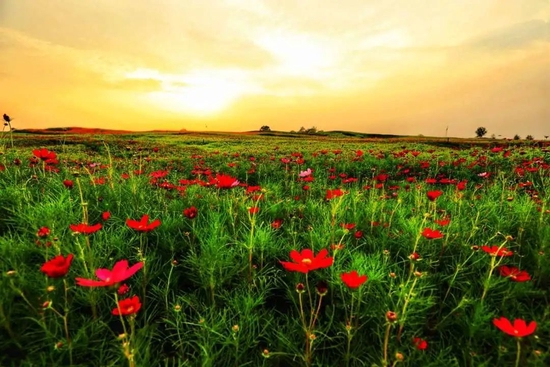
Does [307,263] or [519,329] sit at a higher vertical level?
[307,263]

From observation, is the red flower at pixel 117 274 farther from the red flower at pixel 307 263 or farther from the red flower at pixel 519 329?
the red flower at pixel 519 329

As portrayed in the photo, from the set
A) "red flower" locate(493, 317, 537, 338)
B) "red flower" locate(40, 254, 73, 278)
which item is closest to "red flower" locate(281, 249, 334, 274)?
"red flower" locate(493, 317, 537, 338)

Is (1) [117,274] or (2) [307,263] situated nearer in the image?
(1) [117,274]

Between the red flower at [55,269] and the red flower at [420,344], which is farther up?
the red flower at [55,269]

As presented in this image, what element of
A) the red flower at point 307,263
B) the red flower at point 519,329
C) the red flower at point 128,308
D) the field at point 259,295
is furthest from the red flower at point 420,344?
the red flower at point 128,308

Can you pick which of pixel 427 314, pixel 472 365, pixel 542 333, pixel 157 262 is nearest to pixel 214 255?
pixel 157 262

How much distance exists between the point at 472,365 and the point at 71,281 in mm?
1901

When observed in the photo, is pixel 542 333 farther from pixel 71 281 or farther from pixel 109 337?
pixel 71 281

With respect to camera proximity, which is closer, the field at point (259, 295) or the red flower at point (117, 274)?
the red flower at point (117, 274)

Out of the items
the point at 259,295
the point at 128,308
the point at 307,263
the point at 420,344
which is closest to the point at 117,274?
the point at 128,308

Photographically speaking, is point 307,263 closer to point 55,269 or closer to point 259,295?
point 259,295

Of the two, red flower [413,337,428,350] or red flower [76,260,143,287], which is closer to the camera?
red flower [76,260,143,287]

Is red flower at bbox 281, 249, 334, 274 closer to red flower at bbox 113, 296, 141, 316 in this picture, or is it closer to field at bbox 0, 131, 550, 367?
field at bbox 0, 131, 550, 367

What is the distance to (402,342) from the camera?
1.58m
